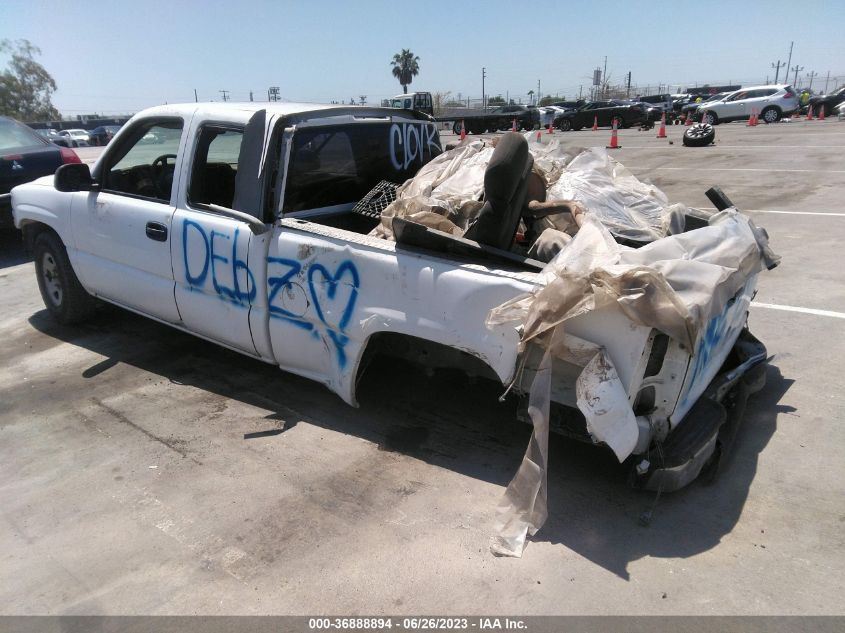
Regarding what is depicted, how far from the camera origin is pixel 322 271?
11.3 ft

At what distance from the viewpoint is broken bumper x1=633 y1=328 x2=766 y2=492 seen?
9.29 ft

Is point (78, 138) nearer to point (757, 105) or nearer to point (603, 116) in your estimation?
point (603, 116)

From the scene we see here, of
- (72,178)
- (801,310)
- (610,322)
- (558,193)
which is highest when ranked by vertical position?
(72,178)

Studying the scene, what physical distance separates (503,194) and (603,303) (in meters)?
0.87

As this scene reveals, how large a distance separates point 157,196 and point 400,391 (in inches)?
87.1

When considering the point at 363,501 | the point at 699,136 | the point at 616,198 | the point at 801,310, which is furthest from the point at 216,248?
the point at 699,136

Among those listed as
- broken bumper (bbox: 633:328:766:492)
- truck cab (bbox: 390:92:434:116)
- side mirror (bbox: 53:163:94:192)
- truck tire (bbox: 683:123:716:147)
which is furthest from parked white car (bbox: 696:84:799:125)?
side mirror (bbox: 53:163:94:192)

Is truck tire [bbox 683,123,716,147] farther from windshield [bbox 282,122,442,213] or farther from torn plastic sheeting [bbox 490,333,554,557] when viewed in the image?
torn plastic sheeting [bbox 490,333,554,557]

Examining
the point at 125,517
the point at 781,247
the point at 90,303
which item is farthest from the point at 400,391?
the point at 781,247

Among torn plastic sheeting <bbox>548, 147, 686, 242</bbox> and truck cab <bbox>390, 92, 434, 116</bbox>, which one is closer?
torn plastic sheeting <bbox>548, 147, 686, 242</bbox>

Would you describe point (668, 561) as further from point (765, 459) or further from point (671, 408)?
point (765, 459)

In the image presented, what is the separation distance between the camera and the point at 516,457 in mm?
3410

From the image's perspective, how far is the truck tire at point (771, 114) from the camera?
29516 millimetres

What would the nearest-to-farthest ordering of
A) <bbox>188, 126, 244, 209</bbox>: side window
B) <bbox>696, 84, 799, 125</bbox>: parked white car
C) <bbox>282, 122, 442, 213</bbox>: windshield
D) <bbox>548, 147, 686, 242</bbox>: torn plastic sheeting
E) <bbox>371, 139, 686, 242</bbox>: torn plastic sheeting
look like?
<bbox>371, 139, 686, 242</bbox>: torn plastic sheeting → <bbox>548, 147, 686, 242</bbox>: torn plastic sheeting → <bbox>282, 122, 442, 213</bbox>: windshield → <bbox>188, 126, 244, 209</bbox>: side window → <bbox>696, 84, 799, 125</bbox>: parked white car
